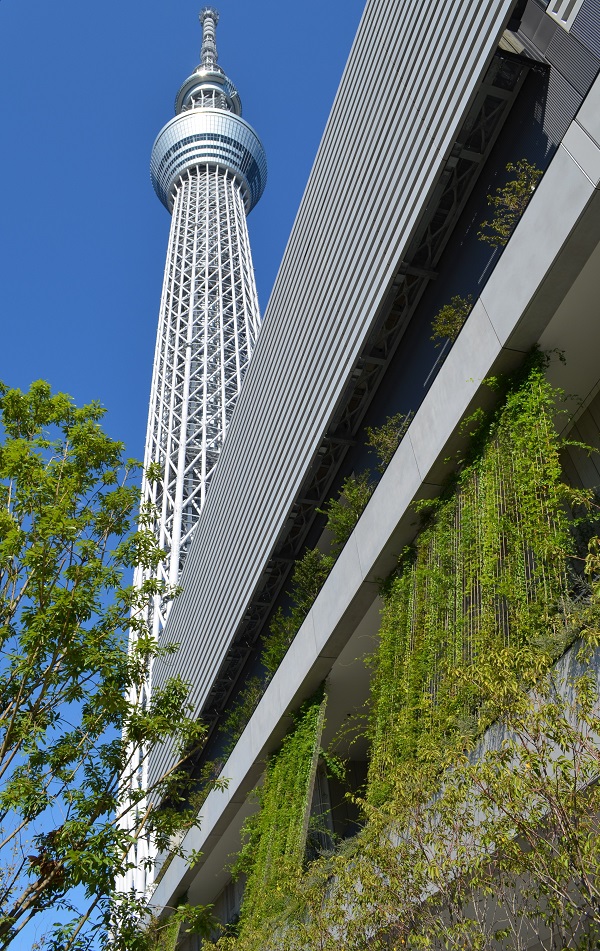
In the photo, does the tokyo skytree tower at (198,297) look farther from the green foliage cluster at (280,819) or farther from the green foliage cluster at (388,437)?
the green foliage cluster at (388,437)

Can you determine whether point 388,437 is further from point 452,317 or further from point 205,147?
point 205,147

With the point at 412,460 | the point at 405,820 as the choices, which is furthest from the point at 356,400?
the point at 405,820

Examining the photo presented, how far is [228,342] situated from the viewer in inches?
2301

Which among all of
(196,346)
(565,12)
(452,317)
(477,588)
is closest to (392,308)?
(452,317)

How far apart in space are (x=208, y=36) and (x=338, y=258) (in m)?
83.7

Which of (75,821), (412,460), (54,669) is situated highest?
(412,460)

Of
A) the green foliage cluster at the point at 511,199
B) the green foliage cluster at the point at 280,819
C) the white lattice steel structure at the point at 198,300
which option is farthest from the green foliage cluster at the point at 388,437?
the white lattice steel structure at the point at 198,300

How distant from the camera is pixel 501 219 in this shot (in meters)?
10.0

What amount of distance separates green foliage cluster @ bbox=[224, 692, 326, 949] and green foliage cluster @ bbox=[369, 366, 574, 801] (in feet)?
7.32

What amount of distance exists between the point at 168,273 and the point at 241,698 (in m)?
49.3

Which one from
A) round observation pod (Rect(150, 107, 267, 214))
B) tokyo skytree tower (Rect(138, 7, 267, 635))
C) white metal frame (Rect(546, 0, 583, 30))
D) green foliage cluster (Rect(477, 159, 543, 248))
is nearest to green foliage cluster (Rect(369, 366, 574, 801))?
green foliage cluster (Rect(477, 159, 543, 248))

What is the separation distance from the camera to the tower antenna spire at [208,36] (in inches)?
3278

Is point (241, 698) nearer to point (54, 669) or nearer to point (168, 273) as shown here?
point (54, 669)

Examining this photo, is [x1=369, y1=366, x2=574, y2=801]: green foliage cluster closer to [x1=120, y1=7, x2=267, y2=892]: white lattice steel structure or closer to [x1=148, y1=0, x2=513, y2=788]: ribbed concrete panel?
[x1=148, y1=0, x2=513, y2=788]: ribbed concrete panel
